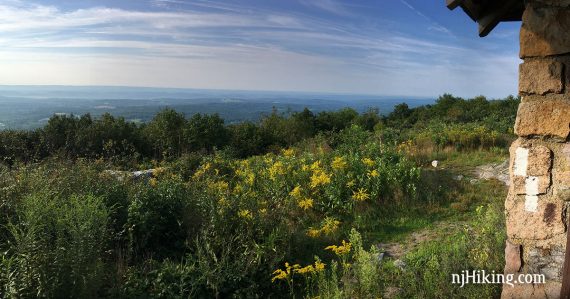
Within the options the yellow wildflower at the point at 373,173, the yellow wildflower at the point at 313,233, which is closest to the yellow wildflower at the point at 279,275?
the yellow wildflower at the point at 313,233

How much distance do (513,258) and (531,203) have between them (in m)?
0.49

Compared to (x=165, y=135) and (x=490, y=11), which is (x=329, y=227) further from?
(x=165, y=135)

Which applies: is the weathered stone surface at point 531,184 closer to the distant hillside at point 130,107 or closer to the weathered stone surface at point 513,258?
the weathered stone surface at point 513,258

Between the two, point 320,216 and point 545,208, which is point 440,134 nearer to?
point 320,216

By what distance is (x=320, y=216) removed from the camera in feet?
23.4

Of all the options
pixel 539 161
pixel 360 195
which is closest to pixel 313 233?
pixel 360 195

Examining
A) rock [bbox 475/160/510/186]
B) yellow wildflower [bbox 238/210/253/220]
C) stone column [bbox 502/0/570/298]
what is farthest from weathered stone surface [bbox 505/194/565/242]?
rock [bbox 475/160/510/186]

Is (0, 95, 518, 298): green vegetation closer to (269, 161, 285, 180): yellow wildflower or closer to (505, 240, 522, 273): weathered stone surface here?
(269, 161, 285, 180): yellow wildflower

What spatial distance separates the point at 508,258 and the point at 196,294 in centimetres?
302

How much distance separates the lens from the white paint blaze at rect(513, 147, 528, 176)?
3.12m

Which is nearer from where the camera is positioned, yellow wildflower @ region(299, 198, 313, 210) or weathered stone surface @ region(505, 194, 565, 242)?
weathered stone surface @ region(505, 194, 565, 242)

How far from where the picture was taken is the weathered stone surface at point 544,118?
294 centimetres

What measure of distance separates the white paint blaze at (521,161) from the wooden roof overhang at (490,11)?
4.32 ft

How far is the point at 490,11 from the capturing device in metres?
3.67
